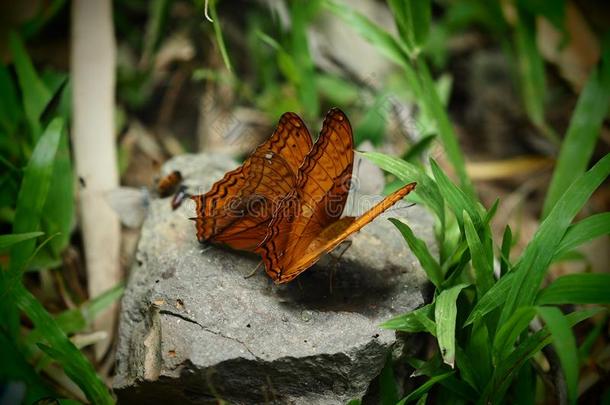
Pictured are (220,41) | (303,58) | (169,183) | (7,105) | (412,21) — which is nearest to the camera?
(220,41)

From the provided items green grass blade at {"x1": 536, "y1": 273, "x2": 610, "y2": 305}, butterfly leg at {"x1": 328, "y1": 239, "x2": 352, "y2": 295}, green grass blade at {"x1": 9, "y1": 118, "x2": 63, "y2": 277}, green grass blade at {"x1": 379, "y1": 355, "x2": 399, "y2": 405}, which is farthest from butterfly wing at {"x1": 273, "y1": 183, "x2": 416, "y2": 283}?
green grass blade at {"x1": 9, "y1": 118, "x2": 63, "y2": 277}

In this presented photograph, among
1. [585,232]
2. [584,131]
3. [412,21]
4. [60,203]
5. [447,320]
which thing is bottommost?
[60,203]

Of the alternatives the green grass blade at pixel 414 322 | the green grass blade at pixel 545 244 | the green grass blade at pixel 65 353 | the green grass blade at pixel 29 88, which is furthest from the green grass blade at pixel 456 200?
the green grass blade at pixel 29 88

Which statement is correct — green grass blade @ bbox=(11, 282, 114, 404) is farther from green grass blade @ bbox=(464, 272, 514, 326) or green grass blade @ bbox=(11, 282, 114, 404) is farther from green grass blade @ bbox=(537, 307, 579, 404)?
green grass blade @ bbox=(537, 307, 579, 404)

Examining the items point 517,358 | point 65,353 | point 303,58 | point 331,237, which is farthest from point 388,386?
point 303,58

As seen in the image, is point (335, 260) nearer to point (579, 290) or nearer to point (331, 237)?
point (331, 237)

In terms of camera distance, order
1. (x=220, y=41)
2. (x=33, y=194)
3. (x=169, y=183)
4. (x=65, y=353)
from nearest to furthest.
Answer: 1. (x=65, y=353)
2. (x=220, y=41)
3. (x=33, y=194)
4. (x=169, y=183)
